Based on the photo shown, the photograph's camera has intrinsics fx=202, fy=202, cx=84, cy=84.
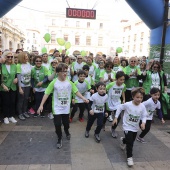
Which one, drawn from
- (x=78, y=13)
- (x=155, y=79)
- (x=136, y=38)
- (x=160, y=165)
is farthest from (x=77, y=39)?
(x=160, y=165)

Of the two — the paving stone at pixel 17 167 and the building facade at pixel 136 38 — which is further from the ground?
the building facade at pixel 136 38

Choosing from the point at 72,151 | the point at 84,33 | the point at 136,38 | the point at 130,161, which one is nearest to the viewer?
the point at 130,161

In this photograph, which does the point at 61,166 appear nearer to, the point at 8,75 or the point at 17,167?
the point at 17,167

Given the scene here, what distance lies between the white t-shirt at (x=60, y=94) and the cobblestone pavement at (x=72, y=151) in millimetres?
756

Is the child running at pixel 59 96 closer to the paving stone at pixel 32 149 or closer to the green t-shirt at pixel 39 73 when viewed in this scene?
the paving stone at pixel 32 149

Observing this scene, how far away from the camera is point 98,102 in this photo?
421cm

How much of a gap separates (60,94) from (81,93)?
138cm

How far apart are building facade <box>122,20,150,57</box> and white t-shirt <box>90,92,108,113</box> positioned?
1547 inches

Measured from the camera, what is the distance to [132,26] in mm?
50938

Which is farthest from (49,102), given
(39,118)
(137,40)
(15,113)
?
(137,40)

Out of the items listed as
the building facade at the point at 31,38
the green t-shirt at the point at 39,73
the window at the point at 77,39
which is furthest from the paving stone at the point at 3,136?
the building facade at the point at 31,38

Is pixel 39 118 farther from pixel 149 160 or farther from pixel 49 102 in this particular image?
pixel 149 160

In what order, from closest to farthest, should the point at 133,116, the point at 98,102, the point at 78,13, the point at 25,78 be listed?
the point at 133,116
the point at 98,102
the point at 25,78
the point at 78,13

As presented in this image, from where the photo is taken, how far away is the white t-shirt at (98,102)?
4207 millimetres
